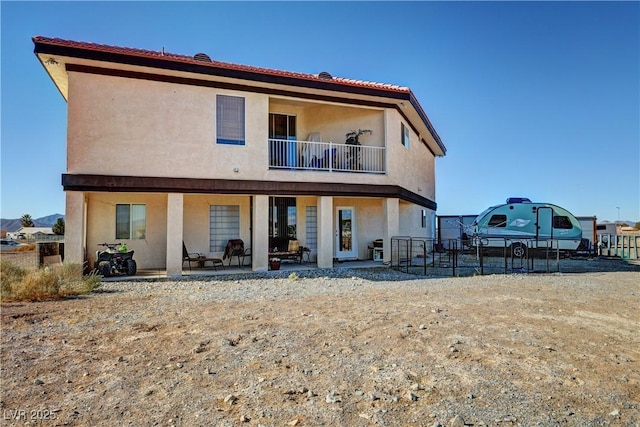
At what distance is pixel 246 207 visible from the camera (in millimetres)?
15133

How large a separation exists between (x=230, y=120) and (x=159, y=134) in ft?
7.37

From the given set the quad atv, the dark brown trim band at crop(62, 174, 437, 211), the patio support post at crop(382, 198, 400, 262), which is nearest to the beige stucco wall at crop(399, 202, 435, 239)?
the patio support post at crop(382, 198, 400, 262)

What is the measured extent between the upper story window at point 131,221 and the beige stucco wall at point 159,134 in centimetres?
249

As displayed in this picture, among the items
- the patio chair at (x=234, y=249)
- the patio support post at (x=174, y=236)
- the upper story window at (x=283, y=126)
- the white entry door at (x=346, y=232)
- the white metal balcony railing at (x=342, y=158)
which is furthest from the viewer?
the white entry door at (x=346, y=232)

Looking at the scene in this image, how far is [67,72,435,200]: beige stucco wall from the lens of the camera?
11.5 meters

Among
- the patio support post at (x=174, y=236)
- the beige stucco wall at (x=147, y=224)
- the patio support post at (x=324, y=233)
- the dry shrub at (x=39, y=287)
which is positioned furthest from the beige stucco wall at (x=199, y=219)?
the dry shrub at (x=39, y=287)

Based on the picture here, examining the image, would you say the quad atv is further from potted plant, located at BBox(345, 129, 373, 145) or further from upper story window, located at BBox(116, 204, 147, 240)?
potted plant, located at BBox(345, 129, 373, 145)

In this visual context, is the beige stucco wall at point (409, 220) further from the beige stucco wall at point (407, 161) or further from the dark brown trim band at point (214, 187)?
the dark brown trim band at point (214, 187)

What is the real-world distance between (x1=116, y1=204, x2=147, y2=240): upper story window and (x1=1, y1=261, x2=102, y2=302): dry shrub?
3.92m

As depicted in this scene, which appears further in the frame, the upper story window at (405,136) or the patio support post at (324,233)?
the upper story window at (405,136)

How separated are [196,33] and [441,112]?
15436 mm

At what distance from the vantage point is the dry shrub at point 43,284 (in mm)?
8500

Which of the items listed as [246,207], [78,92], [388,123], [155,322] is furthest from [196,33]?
[155,322]

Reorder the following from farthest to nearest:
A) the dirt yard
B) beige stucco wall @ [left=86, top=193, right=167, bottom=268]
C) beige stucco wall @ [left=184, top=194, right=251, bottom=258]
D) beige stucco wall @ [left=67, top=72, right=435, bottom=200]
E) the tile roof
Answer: beige stucco wall @ [left=184, top=194, right=251, bottom=258]
beige stucco wall @ [left=86, top=193, right=167, bottom=268]
beige stucco wall @ [left=67, top=72, right=435, bottom=200]
the tile roof
the dirt yard
